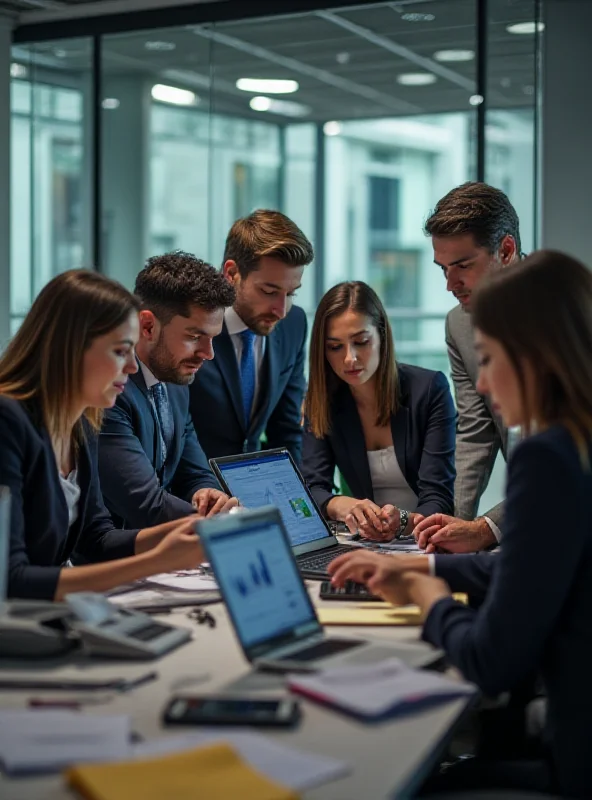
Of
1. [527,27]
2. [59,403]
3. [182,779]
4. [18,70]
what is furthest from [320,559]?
[18,70]

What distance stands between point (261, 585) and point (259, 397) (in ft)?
6.55

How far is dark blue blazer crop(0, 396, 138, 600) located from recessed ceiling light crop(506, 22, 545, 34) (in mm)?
3575

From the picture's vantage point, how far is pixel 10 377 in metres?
2.57

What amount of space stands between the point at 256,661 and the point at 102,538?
0.98 meters

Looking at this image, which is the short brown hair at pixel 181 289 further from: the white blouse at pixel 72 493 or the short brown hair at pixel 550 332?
the short brown hair at pixel 550 332

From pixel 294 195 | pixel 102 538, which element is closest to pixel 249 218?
pixel 102 538

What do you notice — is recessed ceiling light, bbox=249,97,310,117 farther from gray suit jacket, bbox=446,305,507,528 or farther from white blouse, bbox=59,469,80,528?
white blouse, bbox=59,469,80,528

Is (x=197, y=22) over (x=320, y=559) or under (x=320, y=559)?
over

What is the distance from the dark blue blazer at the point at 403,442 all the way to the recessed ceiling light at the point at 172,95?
3.38m

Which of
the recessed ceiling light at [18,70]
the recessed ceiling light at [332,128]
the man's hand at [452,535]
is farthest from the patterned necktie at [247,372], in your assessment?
the recessed ceiling light at [18,70]

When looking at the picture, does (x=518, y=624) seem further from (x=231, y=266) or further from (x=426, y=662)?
(x=231, y=266)

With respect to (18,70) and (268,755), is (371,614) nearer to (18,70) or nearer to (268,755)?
(268,755)

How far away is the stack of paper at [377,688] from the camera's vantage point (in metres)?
1.76

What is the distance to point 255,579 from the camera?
204 cm
